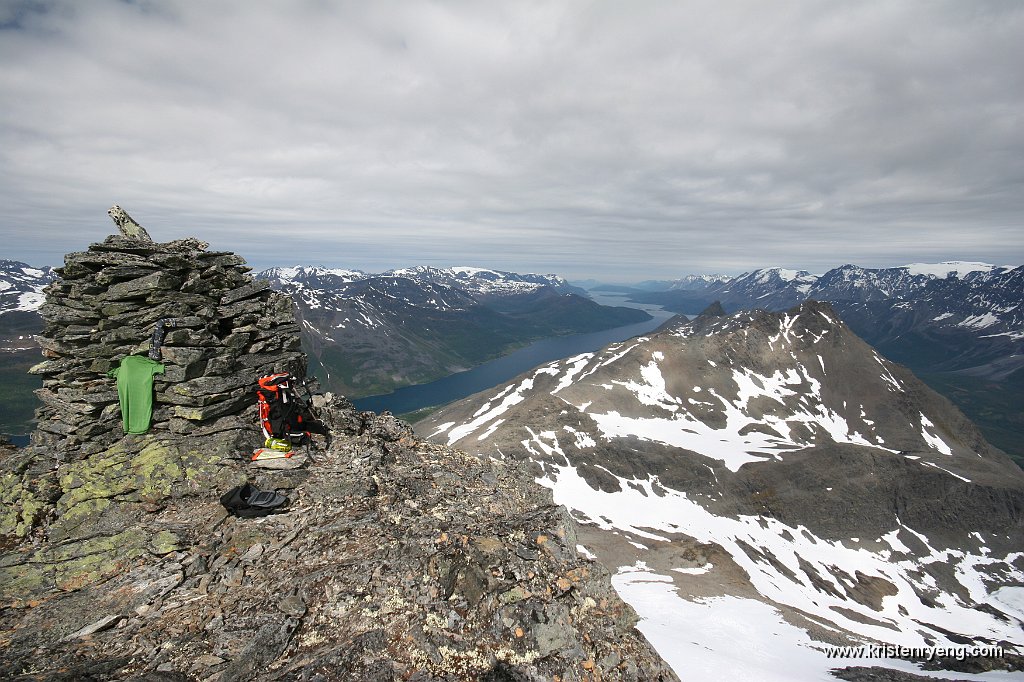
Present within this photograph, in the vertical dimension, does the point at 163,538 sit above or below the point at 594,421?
above

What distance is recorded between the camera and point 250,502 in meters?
14.4

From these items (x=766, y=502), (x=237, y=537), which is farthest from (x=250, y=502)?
(x=766, y=502)

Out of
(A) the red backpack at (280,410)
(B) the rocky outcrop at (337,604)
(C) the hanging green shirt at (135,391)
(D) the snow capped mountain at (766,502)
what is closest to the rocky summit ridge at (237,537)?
(B) the rocky outcrop at (337,604)

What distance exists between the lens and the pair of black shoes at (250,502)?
14.4 metres

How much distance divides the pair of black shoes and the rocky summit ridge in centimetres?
26

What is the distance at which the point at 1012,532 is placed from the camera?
Result: 10419 centimetres

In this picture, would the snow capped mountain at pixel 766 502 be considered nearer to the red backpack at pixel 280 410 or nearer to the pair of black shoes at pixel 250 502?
the red backpack at pixel 280 410

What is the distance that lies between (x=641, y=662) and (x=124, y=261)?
2370 cm

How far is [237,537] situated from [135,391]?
28.0 ft

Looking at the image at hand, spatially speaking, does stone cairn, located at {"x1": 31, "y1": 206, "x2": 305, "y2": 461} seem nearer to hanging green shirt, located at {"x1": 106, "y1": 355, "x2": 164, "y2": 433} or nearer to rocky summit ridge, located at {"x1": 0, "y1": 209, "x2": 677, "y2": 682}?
rocky summit ridge, located at {"x1": 0, "y1": 209, "x2": 677, "y2": 682}

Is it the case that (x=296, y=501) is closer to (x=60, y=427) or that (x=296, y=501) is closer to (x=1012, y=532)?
(x=60, y=427)

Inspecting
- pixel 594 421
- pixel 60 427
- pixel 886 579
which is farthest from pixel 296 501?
pixel 886 579

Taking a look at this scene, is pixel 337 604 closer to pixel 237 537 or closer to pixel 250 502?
pixel 237 537

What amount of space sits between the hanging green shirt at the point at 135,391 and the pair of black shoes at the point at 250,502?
589 cm
